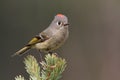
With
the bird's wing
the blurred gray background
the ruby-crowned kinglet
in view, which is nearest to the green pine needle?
the ruby-crowned kinglet

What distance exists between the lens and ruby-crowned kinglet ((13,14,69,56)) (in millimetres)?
3207

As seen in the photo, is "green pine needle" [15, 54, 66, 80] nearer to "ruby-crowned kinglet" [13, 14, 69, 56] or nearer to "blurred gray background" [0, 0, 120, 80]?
"ruby-crowned kinglet" [13, 14, 69, 56]

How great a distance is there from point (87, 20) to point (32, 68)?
5.22 meters

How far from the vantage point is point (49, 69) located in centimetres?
238

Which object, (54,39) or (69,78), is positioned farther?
(69,78)

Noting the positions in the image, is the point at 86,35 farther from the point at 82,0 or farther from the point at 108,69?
the point at 108,69

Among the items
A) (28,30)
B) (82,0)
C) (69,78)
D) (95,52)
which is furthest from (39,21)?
(69,78)

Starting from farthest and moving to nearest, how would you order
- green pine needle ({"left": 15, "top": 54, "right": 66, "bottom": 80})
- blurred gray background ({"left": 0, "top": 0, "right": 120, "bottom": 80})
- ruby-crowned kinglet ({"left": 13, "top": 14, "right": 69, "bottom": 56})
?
blurred gray background ({"left": 0, "top": 0, "right": 120, "bottom": 80}), ruby-crowned kinglet ({"left": 13, "top": 14, "right": 69, "bottom": 56}), green pine needle ({"left": 15, "top": 54, "right": 66, "bottom": 80})

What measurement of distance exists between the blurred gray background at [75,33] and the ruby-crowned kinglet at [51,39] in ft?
7.12

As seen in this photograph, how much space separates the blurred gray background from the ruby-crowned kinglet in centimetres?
217

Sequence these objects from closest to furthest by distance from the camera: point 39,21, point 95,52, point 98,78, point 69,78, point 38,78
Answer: point 38,78
point 98,78
point 69,78
point 95,52
point 39,21

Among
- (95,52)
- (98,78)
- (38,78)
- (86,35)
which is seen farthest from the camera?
(86,35)

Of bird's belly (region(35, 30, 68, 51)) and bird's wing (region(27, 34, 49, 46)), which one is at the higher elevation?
bird's wing (region(27, 34, 49, 46))

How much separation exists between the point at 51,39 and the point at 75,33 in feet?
12.7
